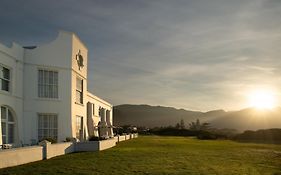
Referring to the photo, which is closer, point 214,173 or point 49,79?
point 214,173

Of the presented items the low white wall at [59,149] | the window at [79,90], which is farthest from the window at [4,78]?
the window at [79,90]

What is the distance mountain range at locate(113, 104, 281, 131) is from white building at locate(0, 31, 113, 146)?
4327 inches

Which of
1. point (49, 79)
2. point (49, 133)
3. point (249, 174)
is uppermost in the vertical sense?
point (49, 79)

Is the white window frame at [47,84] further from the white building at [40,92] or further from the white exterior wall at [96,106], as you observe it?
the white exterior wall at [96,106]

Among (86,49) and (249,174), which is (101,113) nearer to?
(86,49)

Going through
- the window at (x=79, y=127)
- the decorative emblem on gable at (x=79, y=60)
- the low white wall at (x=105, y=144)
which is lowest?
the low white wall at (x=105, y=144)

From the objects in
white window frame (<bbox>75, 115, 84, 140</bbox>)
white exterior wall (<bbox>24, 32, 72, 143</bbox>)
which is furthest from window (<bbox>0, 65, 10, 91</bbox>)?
white window frame (<bbox>75, 115, 84, 140</bbox>)

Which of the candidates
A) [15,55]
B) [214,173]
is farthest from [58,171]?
[15,55]

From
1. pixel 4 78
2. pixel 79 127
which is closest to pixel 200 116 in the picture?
pixel 79 127

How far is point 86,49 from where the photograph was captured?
35.3 meters

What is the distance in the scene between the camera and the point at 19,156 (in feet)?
54.6

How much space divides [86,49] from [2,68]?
12.2 m

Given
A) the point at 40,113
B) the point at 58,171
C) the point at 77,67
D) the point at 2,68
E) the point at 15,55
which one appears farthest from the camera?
the point at 77,67

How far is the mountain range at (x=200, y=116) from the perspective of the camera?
149 metres
